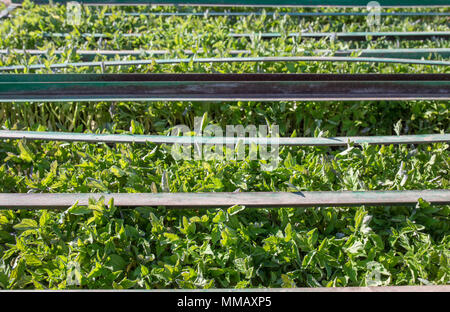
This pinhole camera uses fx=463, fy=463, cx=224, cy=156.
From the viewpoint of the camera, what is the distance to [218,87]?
8.98ft

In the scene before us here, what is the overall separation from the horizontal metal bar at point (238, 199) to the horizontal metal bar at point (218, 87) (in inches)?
28.1

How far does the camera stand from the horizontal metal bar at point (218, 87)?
2703 millimetres

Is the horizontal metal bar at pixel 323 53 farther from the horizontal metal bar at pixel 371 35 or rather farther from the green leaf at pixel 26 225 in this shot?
the green leaf at pixel 26 225

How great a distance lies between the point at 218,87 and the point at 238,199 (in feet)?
2.71

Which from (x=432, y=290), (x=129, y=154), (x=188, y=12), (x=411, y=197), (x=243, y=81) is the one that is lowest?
(x=432, y=290)

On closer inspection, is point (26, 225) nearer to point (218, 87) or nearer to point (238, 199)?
point (238, 199)

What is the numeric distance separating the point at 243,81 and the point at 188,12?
2365mm

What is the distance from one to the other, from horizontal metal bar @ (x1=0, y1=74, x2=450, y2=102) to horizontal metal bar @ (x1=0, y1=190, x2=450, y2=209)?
71 centimetres

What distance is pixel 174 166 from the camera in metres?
2.46

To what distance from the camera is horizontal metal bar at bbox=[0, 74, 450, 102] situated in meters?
2.70

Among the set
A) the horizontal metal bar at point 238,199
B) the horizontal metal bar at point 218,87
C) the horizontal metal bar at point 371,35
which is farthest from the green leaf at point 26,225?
the horizontal metal bar at point 371,35
